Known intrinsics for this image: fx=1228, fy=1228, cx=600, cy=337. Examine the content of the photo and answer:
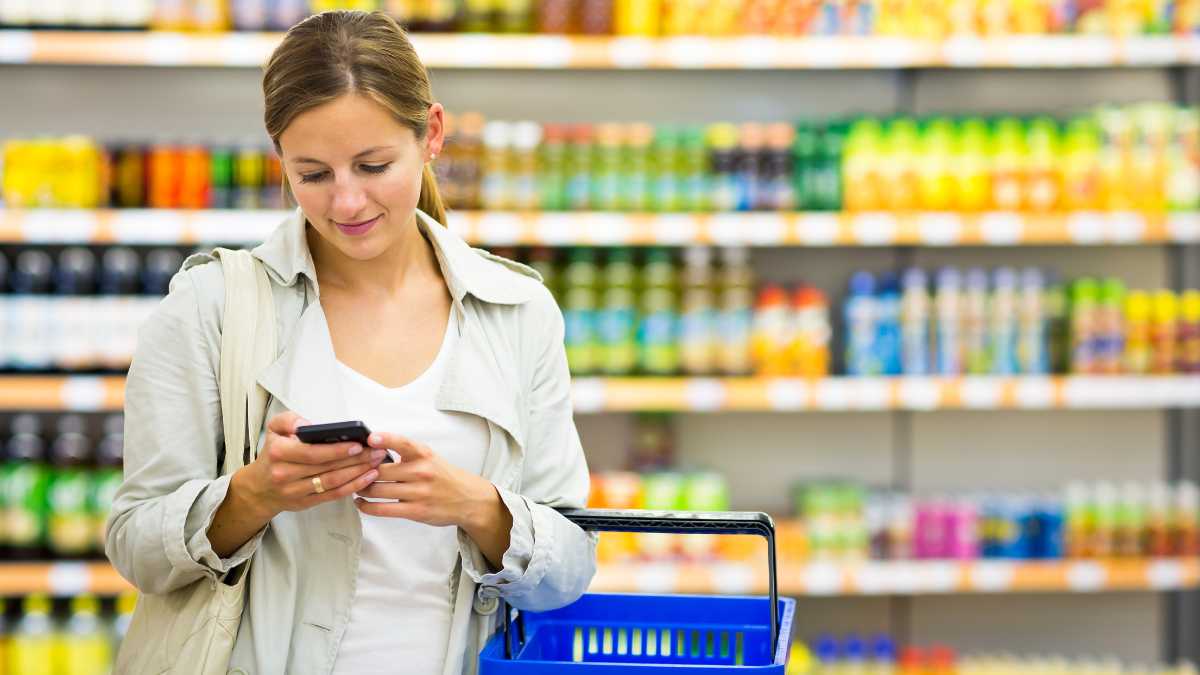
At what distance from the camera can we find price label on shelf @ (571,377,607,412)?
320 cm

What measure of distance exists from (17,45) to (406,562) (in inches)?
93.9

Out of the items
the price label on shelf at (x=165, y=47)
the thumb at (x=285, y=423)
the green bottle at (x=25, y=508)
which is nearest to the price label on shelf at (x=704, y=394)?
the price label on shelf at (x=165, y=47)

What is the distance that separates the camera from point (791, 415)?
12.6ft

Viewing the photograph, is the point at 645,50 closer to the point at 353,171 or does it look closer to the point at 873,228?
the point at 873,228

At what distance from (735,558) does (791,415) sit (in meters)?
0.66

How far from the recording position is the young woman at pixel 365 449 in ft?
4.11

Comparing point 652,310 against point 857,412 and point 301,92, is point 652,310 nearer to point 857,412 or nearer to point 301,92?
point 857,412

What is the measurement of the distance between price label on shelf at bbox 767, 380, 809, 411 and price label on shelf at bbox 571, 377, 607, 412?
0.45 meters

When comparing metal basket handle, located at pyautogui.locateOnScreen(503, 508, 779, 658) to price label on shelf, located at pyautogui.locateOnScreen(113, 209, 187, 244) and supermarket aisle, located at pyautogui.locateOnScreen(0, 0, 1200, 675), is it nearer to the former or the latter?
supermarket aisle, located at pyautogui.locateOnScreen(0, 0, 1200, 675)

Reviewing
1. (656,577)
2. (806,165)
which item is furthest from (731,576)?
(806,165)

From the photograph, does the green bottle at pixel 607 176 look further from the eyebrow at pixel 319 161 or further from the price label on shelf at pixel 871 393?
the eyebrow at pixel 319 161

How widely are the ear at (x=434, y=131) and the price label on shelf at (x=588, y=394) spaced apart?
1.76m

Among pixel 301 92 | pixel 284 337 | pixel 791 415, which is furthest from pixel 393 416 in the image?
pixel 791 415

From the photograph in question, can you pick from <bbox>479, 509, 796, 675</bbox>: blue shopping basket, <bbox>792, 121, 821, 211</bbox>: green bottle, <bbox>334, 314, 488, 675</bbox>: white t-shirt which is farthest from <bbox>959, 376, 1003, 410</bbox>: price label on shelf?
<bbox>334, 314, 488, 675</bbox>: white t-shirt
